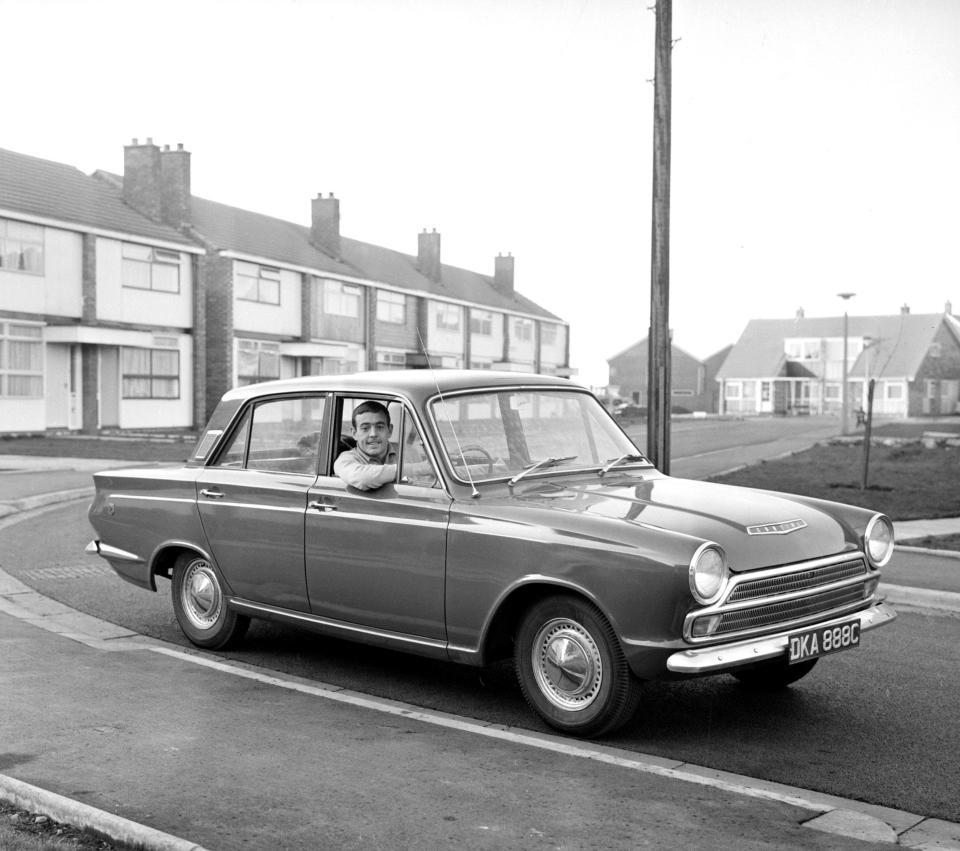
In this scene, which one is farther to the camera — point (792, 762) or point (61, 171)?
point (61, 171)

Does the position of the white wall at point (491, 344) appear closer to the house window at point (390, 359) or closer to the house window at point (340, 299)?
the house window at point (390, 359)

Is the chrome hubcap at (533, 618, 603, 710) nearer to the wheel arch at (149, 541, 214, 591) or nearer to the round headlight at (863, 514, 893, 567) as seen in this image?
the round headlight at (863, 514, 893, 567)

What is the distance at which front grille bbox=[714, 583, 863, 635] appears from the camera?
502cm

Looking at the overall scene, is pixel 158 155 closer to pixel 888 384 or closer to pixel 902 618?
pixel 902 618

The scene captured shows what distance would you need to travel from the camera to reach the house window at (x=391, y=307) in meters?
50.5

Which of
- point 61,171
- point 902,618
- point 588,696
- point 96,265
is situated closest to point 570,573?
point 588,696

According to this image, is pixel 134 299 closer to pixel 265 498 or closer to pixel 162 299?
pixel 162 299

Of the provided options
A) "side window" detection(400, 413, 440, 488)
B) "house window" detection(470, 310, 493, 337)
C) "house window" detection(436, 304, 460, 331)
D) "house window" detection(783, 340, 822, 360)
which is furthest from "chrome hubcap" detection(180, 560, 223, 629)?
"house window" detection(783, 340, 822, 360)

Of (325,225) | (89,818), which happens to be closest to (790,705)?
(89,818)

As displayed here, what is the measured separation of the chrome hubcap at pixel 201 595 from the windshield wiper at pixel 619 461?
2.49 metres

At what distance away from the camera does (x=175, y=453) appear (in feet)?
83.1

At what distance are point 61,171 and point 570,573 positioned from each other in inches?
1415

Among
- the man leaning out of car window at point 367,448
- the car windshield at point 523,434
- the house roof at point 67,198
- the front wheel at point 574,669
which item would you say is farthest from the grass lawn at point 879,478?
the house roof at point 67,198

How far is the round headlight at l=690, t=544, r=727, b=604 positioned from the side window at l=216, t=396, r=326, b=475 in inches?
98.9
